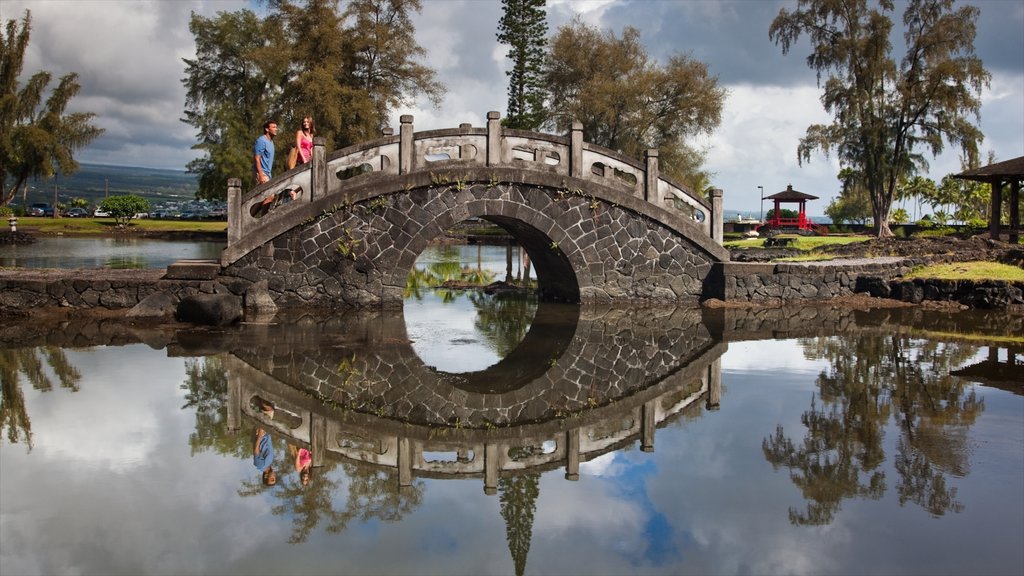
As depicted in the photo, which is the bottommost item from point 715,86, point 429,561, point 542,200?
point 429,561

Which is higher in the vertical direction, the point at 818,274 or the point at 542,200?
the point at 542,200

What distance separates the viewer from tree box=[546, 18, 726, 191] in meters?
40.8

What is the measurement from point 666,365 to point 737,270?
6.23 metres

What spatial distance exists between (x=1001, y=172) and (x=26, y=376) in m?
25.2

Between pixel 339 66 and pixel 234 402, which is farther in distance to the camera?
pixel 339 66

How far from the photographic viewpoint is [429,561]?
14.9 ft

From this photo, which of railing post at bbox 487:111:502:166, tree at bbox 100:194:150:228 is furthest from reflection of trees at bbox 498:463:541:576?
tree at bbox 100:194:150:228

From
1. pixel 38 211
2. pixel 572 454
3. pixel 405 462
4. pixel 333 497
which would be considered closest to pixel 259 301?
pixel 405 462

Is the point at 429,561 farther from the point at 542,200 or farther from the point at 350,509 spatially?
the point at 542,200

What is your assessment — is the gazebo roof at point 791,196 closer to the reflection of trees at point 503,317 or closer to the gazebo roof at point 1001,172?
the gazebo roof at point 1001,172

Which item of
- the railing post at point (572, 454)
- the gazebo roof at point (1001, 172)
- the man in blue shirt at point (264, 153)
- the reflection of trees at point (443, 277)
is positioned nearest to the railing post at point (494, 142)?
the reflection of trees at point (443, 277)

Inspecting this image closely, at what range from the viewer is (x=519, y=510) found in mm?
5352

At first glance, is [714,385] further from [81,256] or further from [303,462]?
[81,256]

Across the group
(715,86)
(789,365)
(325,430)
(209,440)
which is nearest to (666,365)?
(789,365)
